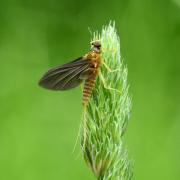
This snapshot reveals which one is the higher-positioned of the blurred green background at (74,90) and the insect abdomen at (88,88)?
the blurred green background at (74,90)

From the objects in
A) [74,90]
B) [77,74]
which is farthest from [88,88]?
[74,90]

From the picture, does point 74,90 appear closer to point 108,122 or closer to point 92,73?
point 92,73

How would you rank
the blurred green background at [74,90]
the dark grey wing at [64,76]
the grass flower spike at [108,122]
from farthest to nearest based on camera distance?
1. the blurred green background at [74,90]
2. the dark grey wing at [64,76]
3. the grass flower spike at [108,122]

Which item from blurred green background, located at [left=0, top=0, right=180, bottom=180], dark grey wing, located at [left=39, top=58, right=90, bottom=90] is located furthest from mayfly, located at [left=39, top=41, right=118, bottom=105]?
blurred green background, located at [left=0, top=0, right=180, bottom=180]

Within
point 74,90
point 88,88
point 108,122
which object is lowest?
point 108,122

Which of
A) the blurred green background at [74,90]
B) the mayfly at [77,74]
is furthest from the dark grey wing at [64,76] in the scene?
the blurred green background at [74,90]

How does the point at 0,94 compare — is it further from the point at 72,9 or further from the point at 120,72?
the point at 120,72

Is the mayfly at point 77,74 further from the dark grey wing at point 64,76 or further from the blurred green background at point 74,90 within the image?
the blurred green background at point 74,90

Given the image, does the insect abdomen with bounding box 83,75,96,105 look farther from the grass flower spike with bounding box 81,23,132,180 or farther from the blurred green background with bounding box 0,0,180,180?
the blurred green background with bounding box 0,0,180,180

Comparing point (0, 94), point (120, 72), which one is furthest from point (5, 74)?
point (120, 72)
